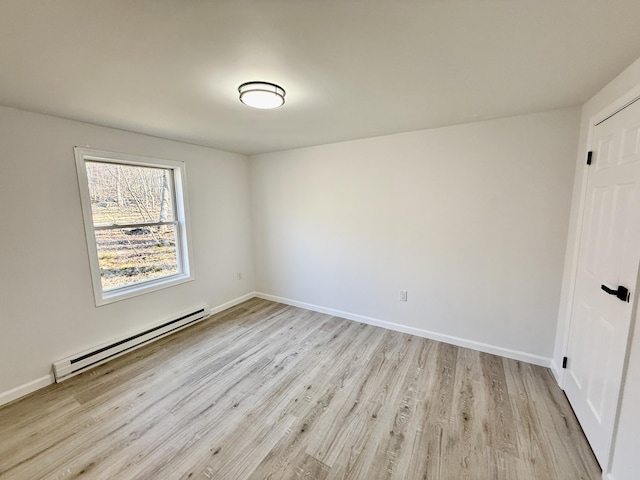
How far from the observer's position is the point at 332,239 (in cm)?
360

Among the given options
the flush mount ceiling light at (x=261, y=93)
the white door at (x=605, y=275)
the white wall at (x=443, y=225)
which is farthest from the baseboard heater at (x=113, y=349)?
the white door at (x=605, y=275)

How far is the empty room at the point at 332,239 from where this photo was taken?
1.29m

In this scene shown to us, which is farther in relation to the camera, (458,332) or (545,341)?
(458,332)

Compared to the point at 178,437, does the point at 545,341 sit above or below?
above

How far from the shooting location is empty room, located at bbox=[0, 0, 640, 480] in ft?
4.22

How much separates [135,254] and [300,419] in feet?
8.27

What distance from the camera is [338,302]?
3.68 m

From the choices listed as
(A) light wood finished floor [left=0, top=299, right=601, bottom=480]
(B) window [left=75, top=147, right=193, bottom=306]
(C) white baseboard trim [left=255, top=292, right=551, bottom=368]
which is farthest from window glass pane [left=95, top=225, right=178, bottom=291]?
(C) white baseboard trim [left=255, top=292, right=551, bottom=368]

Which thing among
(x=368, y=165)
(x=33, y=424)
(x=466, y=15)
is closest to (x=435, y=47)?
(x=466, y=15)

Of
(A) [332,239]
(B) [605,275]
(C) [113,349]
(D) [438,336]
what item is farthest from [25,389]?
(B) [605,275]

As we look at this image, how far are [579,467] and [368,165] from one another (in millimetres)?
2926

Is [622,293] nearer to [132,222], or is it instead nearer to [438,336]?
[438,336]

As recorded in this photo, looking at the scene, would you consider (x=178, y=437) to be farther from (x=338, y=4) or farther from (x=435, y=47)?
(x=435, y=47)

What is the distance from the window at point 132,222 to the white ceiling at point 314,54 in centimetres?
61
